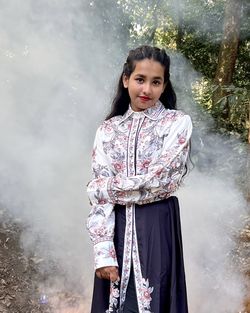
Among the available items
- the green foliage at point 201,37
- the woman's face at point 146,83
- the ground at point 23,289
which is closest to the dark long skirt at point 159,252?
the woman's face at point 146,83

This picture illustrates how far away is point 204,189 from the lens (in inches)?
184

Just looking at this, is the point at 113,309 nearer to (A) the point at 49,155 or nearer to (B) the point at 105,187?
(B) the point at 105,187

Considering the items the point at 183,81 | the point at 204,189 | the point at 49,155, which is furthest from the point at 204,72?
the point at 49,155

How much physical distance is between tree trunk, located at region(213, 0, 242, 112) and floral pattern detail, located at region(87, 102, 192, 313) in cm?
409

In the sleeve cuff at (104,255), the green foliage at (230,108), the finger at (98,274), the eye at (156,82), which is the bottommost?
the finger at (98,274)

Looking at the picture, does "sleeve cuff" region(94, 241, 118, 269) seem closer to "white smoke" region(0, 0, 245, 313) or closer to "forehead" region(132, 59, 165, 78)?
"forehead" region(132, 59, 165, 78)

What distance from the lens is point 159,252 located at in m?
1.60

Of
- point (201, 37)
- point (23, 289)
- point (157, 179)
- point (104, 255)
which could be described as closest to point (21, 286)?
point (23, 289)

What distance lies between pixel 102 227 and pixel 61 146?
9.17 feet

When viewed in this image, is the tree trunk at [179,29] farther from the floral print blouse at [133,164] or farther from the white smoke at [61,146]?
the floral print blouse at [133,164]

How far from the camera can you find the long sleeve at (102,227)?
5.18ft

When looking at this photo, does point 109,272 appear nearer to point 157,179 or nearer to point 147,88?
point 157,179

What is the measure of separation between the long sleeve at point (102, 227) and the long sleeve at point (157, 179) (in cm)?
4

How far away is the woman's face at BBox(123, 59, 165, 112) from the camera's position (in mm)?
1598
